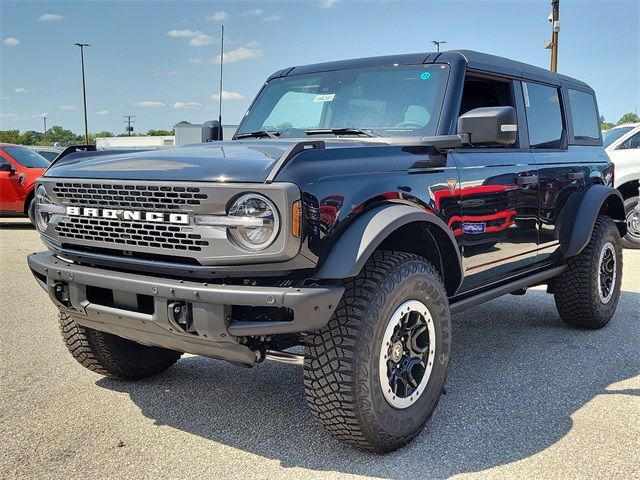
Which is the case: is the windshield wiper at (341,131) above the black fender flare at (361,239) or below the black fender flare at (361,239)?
above

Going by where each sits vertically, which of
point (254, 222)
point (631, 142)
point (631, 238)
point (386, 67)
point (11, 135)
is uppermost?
point (386, 67)

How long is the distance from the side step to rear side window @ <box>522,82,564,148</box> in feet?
3.00

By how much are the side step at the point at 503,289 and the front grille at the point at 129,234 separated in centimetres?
161

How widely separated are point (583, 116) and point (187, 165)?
3926 mm

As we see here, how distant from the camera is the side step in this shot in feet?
12.5

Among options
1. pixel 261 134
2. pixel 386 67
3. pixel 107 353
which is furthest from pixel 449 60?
pixel 107 353

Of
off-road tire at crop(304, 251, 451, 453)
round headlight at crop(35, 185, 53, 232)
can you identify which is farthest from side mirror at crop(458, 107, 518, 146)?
round headlight at crop(35, 185, 53, 232)

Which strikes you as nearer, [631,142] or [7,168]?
[631,142]

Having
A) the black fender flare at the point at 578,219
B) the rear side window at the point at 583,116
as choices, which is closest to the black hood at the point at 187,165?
the black fender flare at the point at 578,219

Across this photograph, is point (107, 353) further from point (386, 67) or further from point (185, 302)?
point (386, 67)

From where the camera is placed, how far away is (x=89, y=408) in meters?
3.65

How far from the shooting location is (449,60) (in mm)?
3957

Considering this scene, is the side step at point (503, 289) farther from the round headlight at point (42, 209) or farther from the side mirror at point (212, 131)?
the side mirror at point (212, 131)

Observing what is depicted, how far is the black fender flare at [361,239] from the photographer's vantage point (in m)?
2.74
